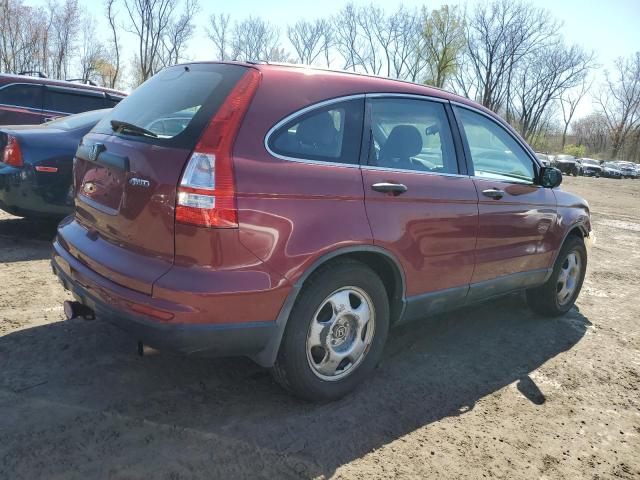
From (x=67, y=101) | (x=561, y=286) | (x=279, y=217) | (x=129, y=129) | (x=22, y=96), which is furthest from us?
(x=67, y=101)

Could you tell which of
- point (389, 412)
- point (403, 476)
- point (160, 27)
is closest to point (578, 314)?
point (389, 412)

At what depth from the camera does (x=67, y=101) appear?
7.57 metres

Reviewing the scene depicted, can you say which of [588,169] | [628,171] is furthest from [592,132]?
[588,169]

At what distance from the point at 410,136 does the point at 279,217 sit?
4.14ft

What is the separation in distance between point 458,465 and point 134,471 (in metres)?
1.53

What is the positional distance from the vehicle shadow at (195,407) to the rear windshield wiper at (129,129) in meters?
1.40

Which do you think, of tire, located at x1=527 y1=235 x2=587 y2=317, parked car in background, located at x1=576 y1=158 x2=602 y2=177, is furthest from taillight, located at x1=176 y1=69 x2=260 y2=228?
parked car in background, located at x1=576 y1=158 x2=602 y2=177

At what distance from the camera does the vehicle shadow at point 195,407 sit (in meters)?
2.33

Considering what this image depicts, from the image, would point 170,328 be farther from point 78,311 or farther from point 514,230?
point 514,230

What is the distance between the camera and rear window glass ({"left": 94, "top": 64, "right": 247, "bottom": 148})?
8.13 ft

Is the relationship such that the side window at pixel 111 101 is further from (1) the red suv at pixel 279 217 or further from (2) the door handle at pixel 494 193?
(2) the door handle at pixel 494 193

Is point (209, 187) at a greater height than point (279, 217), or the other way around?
point (209, 187)

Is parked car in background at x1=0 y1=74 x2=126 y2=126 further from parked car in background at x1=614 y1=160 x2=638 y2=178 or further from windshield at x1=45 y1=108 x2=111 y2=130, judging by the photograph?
parked car in background at x1=614 y1=160 x2=638 y2=178

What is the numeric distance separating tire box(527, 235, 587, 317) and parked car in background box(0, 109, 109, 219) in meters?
4.73
